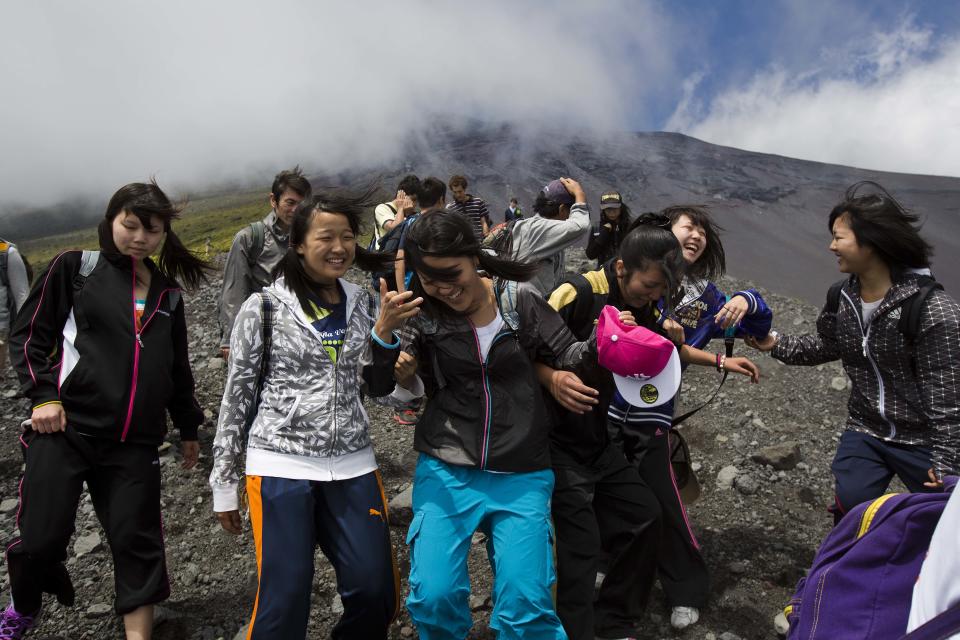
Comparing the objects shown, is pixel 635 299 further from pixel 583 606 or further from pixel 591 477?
pixel 583 606

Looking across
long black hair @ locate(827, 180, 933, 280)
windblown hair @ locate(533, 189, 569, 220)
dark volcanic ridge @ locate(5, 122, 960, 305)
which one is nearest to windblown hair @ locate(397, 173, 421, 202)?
windblown hair @ locate(533, 189, 569, 220)

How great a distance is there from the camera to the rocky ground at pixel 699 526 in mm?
3760

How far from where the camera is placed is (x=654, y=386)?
9.98ft

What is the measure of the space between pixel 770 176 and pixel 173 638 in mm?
58594

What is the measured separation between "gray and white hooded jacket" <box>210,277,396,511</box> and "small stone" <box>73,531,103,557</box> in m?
2.54

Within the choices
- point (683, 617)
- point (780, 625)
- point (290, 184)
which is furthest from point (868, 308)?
point (290, 184)

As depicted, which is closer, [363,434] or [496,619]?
[496,619]

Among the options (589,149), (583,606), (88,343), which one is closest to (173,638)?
(88,343)

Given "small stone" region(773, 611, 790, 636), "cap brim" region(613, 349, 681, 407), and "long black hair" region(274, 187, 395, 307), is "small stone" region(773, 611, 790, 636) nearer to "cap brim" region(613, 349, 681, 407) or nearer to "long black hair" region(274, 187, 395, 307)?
"cap brim" region(613, 349, 681, 407)

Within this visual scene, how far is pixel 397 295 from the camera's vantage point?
2.75 meters

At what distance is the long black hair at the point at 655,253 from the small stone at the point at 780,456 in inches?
125

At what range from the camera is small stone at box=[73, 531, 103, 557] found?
14.8ft

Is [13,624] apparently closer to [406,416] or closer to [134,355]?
[134,355]

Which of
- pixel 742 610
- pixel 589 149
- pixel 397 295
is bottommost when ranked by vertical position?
pixel 742 610
